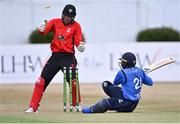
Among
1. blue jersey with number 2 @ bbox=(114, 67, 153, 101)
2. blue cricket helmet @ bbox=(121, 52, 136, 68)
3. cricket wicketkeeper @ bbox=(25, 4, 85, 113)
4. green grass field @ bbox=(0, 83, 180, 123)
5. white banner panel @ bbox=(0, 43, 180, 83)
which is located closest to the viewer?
green grass field @ bbox=(0, 83, 180, 123)

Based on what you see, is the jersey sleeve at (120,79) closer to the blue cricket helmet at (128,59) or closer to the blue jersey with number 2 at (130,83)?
the blue jersey with number 2 at (130,83)

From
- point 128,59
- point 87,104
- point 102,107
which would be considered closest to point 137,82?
point 128,59

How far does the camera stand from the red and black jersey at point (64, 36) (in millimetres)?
13320

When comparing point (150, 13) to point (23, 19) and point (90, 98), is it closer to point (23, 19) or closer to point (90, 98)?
point (23, 19)

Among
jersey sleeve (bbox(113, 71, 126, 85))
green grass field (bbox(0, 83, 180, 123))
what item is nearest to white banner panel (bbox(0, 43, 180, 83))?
green grass field (bbox(0, 83, 180, 123))

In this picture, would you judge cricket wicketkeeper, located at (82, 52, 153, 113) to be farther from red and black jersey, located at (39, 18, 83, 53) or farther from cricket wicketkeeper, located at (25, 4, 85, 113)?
red and black jersey, located at (39, 18, 83, 53)

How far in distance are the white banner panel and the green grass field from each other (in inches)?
39.8

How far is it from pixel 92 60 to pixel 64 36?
1212 centimetres

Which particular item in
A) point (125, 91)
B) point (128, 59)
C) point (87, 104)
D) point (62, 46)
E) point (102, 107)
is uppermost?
point (62, 46)

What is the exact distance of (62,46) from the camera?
43.7 feet

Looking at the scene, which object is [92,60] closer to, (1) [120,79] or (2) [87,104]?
(2) [87,104]

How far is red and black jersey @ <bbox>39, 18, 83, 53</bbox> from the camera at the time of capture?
13.3m

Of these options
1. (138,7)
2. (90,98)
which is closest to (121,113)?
(90,98)

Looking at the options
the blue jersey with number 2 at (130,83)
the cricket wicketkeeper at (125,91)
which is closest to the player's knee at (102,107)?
the cricket wicketkeeper at (125,91)
